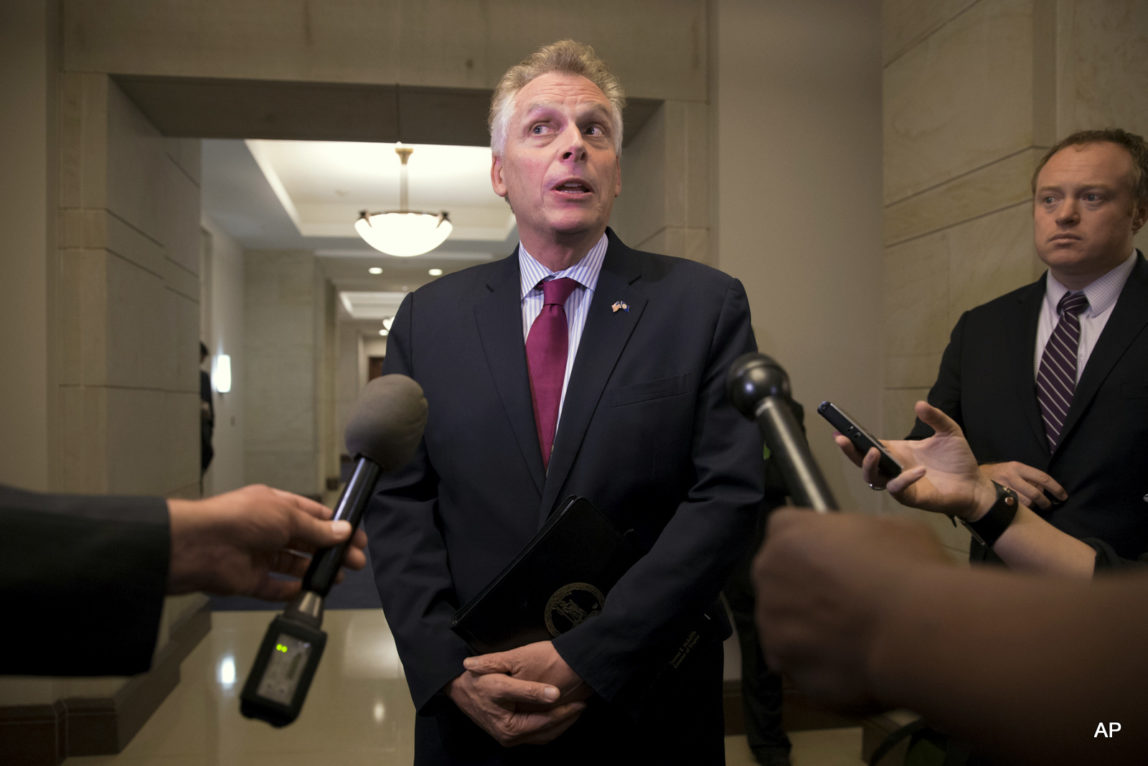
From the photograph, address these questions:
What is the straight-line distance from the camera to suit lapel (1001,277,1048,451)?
6.40 ft

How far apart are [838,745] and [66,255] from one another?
13.5 feet

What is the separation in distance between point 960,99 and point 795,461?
2762 mm

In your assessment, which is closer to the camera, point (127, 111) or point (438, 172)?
point (127, 111)

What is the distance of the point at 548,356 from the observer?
1655 millimetres

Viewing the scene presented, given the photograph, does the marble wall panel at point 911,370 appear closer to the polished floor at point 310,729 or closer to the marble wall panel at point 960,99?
the marble wall panel at point 960,99

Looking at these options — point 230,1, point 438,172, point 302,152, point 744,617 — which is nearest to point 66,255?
point 230,1

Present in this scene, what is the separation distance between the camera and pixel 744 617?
3.45 metres

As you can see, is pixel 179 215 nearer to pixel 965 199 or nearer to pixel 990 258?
pixel 965 199

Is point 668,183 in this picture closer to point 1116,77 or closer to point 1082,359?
point 1116,77

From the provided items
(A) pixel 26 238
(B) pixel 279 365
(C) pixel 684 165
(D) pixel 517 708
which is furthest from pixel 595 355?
(B) pixel 279 365

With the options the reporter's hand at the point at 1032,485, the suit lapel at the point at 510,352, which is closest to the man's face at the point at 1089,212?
the reporter's hand at the point at 1032,485

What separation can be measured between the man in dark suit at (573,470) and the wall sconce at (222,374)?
9.07 metres

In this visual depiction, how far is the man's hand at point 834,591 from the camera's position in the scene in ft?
1.71

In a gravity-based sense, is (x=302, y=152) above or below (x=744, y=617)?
above
